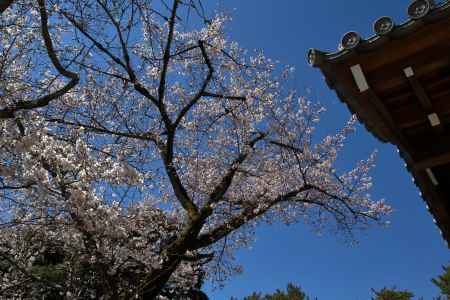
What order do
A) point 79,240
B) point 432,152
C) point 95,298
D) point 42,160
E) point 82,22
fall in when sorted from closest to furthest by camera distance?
point 432,152 < point 82,22 < point 42,160 < point 79,240 < point 95,298

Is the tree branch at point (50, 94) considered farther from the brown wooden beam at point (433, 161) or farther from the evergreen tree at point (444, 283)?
the evergreen tree at point (444, 283)

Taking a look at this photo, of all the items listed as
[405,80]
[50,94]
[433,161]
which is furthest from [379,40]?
[50,94]

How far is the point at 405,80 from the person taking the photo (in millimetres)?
2596

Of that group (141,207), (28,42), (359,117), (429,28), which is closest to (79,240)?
(141,207)

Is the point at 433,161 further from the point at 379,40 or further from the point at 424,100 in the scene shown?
the point at 379,40

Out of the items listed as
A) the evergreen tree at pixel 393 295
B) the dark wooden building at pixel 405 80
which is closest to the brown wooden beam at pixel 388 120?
the dark wooden building at pixel 405 80

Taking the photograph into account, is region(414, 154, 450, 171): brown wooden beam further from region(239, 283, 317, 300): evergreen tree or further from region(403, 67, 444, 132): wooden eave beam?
region(239, 283, 317, 300): evergreen tree

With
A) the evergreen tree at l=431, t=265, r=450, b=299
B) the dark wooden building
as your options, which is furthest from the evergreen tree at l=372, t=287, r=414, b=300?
the dark wooden building

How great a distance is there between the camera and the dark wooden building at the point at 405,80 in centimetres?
239

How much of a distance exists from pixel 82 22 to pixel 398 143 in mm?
3836

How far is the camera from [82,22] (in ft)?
15.1

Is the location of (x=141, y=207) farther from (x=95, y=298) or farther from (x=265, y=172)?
(x=265, y=172)

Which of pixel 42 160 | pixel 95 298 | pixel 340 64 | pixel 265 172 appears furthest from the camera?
pixel 265 172

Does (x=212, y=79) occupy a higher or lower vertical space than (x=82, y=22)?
higher
